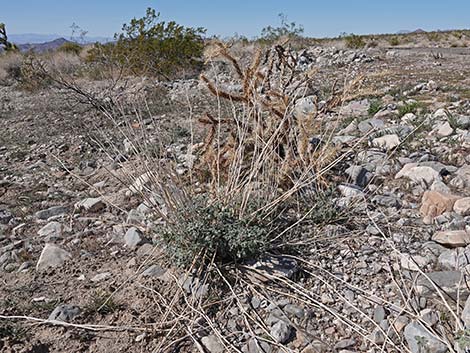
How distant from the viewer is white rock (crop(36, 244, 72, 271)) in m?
2.60

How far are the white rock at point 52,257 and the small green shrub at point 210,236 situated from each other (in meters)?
0.70

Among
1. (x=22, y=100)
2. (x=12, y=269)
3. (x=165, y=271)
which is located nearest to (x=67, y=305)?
(x=165, y=271)

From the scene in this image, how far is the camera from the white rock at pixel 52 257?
260 cm

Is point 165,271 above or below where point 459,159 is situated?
below

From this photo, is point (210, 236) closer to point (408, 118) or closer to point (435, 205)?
point (435, 205)

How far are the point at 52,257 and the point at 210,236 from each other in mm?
1066

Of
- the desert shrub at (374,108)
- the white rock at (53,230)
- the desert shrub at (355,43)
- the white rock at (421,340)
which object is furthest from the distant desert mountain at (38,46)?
the desert shrub at (355,43)

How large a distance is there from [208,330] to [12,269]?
1.37m

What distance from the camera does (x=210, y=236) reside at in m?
2.22

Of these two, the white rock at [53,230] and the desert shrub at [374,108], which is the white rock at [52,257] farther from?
the desert shrub at [374,108]

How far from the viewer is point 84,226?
308 centimetres

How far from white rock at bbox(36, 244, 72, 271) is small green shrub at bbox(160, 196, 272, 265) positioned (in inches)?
27.7

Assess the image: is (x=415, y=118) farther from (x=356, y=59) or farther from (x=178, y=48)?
(x=178, y=48)

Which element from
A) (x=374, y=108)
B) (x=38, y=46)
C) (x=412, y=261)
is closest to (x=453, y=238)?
(x=412, y=261)
